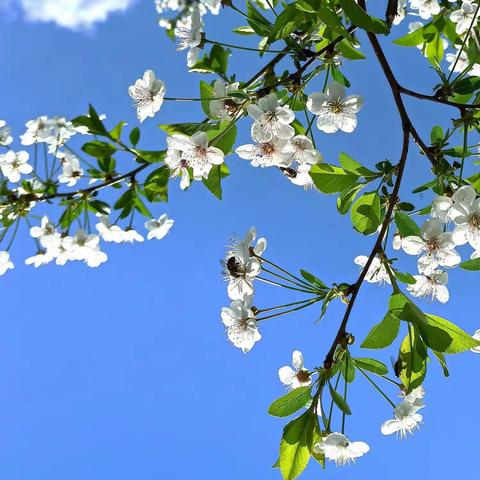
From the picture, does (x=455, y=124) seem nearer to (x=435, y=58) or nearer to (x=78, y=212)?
(x=435, y=58)

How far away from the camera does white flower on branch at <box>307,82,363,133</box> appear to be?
1.31 m

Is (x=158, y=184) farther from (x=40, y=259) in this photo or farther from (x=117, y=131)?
(x=40, y=259)

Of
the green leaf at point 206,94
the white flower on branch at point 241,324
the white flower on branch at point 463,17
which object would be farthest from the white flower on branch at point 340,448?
the white flower on branch at point 463,17

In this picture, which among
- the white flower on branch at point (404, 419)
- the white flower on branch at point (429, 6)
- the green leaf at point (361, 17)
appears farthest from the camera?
the white flower on branch at point (429, 6)

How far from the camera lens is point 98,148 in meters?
1.55

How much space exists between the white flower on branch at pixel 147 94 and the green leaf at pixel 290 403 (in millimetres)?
763

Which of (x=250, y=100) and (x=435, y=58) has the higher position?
(x=435, y=58)

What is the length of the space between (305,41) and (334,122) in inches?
8.2

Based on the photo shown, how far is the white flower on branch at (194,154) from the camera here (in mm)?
1304

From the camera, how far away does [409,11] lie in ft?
7.48

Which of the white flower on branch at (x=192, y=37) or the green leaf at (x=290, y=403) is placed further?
the white flower on branch at (x=192, y=37)

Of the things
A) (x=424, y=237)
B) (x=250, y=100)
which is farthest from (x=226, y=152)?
(x=424, y=237)

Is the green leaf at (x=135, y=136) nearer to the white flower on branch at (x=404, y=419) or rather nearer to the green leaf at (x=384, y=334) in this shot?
the green leaf at (x=384, y=334)

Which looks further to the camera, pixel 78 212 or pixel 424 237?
pixel 78 212
